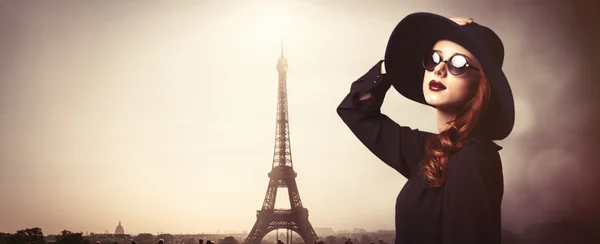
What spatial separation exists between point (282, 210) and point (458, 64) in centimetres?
894

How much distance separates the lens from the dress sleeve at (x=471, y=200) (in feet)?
6.54

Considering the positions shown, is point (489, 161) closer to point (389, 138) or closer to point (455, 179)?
point (455, 179)

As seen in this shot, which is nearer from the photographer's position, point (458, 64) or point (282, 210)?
point (458, 64)

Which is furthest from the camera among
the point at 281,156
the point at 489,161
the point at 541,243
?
the point at 281,156

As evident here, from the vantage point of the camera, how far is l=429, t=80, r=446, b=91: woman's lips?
2452 mm

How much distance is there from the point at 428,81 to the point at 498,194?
24.1 inches

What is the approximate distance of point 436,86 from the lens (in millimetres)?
2469

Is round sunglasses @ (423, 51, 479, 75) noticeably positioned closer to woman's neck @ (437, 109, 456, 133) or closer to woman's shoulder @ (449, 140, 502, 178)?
woman's neck @ (437, 109, 456, 133)

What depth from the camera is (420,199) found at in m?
2.15

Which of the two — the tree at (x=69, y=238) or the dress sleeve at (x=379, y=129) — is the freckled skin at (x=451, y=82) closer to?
the dress sleeve at (x=379, y=129)

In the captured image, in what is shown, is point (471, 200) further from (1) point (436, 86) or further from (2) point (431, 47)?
(2) point (431, 47)

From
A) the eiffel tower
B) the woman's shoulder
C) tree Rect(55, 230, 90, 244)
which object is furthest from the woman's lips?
the eiffel tower

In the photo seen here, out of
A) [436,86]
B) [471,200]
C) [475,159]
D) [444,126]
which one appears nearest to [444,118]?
[444,126]

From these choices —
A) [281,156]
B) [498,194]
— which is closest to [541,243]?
[498,194]
